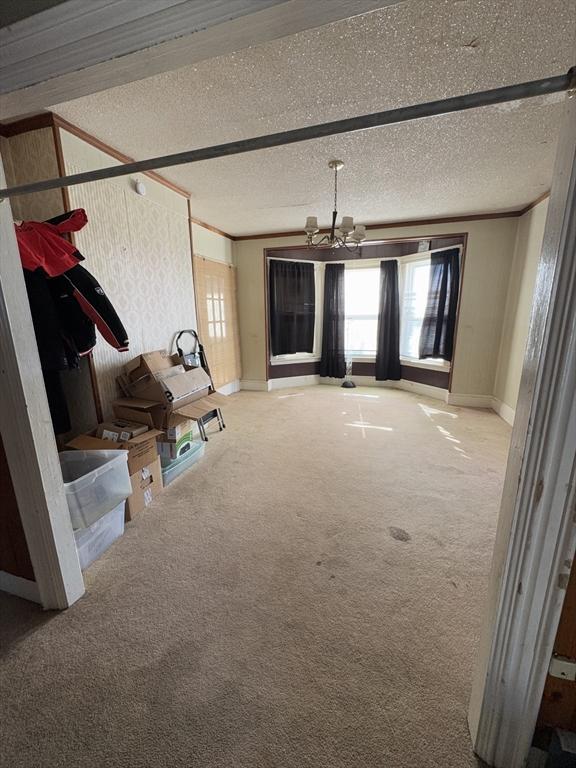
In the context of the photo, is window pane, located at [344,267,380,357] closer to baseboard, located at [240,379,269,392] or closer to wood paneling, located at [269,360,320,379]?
wood paneling, located at [269,360,320,379]

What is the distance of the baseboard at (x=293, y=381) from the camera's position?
5.36 metres

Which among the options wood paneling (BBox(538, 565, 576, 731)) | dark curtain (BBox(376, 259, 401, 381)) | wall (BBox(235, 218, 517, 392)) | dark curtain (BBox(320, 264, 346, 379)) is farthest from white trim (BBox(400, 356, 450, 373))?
wood paneling (BBox(538, 565, 576, 731))

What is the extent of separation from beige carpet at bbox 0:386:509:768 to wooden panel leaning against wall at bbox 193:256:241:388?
2299 mm

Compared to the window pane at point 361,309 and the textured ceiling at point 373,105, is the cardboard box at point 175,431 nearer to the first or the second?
the textured ceiling at point 373,105

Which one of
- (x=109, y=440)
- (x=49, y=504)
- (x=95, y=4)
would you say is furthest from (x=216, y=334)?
(x=95, y=4)

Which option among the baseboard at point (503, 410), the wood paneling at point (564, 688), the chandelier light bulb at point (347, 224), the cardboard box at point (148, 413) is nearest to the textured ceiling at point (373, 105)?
the chandelier light bulb at point (347, 224)

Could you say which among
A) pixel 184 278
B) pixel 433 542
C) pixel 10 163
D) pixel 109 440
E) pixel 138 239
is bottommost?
pixel 433 542

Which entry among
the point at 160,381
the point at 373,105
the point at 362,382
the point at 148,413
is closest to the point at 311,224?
the point at 373,105

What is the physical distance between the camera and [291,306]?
5270mm

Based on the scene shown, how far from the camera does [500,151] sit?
7.64ft

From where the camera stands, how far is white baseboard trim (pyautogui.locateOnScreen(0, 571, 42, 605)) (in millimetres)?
1442

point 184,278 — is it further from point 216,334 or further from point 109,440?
point 109,440

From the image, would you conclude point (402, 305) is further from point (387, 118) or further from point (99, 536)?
point (99, 536)

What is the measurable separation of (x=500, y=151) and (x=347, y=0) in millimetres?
2466
